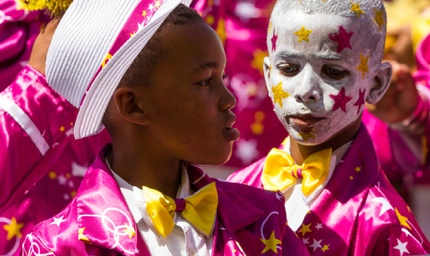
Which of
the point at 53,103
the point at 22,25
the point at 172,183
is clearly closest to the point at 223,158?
the point at 172,183

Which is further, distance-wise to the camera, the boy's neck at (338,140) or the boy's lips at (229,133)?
the boy's neck at (338,140)

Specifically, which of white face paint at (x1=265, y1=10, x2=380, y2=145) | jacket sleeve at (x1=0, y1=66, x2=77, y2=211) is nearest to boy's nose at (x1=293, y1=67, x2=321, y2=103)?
white face paint at (x1=265, y1=10, x2=380, y2=145)

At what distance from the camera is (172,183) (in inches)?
75.3

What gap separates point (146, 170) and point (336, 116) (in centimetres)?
43

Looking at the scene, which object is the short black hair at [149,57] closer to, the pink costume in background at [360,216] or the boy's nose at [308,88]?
the boy's nose at [308,88]

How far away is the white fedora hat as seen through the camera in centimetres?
181

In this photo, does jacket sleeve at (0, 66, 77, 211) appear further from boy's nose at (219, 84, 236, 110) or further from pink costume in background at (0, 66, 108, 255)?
boy's nose at (219, 84, 236, 110)

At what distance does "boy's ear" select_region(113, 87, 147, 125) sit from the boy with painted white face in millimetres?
349

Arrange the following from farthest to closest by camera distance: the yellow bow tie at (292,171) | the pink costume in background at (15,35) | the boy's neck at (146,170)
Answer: the pink costume in background at (15,35) < the yellow bow tie at (292,171) < the boy's neck at (146,170)

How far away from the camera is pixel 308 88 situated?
2.04 metres

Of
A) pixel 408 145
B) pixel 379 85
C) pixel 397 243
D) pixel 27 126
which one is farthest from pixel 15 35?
pixel 408 145

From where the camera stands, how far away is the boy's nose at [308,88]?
2.04 m

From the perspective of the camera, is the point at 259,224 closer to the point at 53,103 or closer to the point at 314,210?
the point at 314,210

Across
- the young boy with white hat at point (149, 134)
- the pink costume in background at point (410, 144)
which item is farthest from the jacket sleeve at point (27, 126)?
the pink costume in background at point (410, 144)
